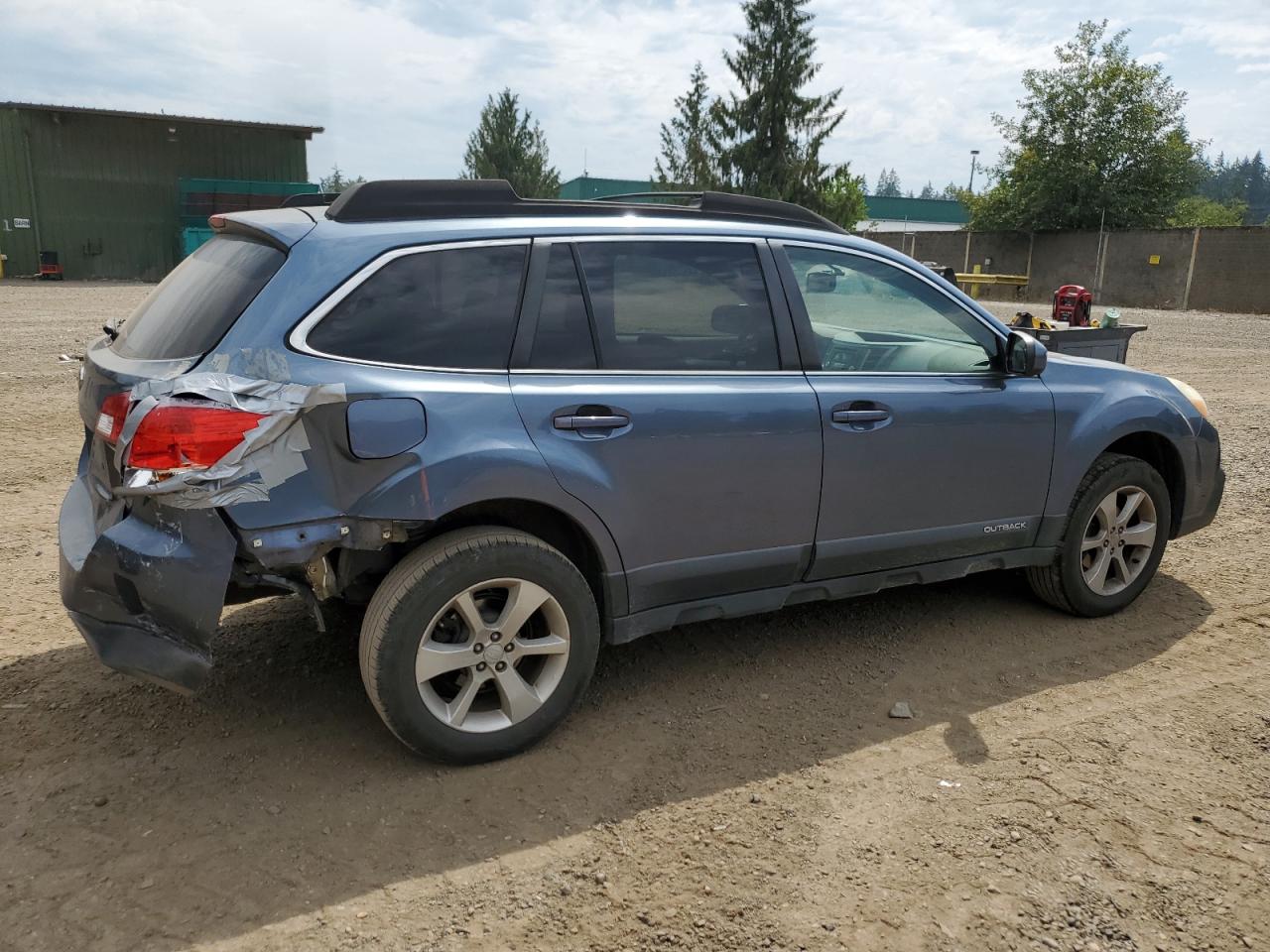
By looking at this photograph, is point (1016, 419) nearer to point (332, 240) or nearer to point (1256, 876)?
point (1256, 876)

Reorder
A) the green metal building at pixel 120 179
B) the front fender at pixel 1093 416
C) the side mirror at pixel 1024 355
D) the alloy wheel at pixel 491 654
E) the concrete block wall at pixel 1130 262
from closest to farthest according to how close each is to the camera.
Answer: the alloy wheel at pixel 491 654, the side mirror at pixel 1024 355, the front fender at pixel 1093 416, the concrete block wall at pixel 1130 262, the green metal building at pixel 120 179

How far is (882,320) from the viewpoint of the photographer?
4121 millimetres

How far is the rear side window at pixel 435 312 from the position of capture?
2932 millimetres

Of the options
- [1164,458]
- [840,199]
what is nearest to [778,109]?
[840,199]

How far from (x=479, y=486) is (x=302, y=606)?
1783 mm

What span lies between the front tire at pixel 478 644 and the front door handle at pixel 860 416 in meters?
1.18

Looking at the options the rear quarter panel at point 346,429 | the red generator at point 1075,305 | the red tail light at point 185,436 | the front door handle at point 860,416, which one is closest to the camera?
the red tail light at point 185,436

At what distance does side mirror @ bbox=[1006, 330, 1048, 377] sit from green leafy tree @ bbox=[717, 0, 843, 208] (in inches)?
1290

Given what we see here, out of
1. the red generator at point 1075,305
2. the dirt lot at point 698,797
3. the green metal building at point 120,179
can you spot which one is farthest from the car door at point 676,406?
the green metal building at point 120,179

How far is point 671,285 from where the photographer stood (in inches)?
138

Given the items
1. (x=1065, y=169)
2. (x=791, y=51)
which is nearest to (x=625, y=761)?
(x=791, y=51)

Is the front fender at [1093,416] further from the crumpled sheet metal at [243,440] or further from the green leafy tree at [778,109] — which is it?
the green leafy tree at [778,109]

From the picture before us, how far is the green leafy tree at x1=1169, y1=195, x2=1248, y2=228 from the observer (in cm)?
3878

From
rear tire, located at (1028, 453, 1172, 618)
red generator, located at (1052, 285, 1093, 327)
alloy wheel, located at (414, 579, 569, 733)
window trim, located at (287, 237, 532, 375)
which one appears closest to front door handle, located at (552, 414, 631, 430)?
window trim, located at (287, 237, 532, 375)
